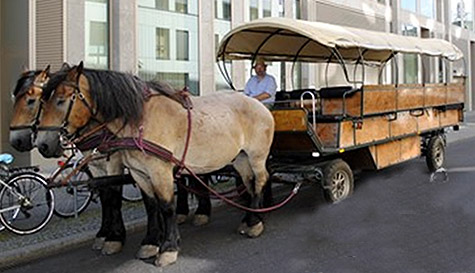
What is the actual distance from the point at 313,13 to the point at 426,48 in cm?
1018

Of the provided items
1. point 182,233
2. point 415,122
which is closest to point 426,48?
point 415,122

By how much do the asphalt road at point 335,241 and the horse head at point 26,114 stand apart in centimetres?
141

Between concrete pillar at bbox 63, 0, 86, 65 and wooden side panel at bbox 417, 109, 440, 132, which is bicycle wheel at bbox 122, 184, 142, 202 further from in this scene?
wooden side panel at bbox 417, 109, 440, 132

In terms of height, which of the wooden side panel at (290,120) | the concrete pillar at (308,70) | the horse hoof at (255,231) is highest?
the concrete pillar at (308,70)

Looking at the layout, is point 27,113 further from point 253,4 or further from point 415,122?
point 253,4

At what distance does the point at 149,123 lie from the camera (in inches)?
220

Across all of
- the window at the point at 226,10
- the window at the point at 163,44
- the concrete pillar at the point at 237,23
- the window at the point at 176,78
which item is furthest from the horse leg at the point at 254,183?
the window at the point at 226,10

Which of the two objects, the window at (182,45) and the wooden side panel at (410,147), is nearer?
the wooden side panel at (410,147)

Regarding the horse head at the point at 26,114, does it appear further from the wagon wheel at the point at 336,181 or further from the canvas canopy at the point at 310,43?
the wagon wheel at the point at 336,181

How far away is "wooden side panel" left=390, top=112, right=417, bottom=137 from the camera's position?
9.30 metres

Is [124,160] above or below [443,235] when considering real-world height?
above

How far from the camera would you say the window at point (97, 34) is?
1277 cm

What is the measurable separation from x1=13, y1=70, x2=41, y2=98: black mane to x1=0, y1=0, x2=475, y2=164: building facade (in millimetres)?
6646

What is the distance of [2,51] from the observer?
486 inches
